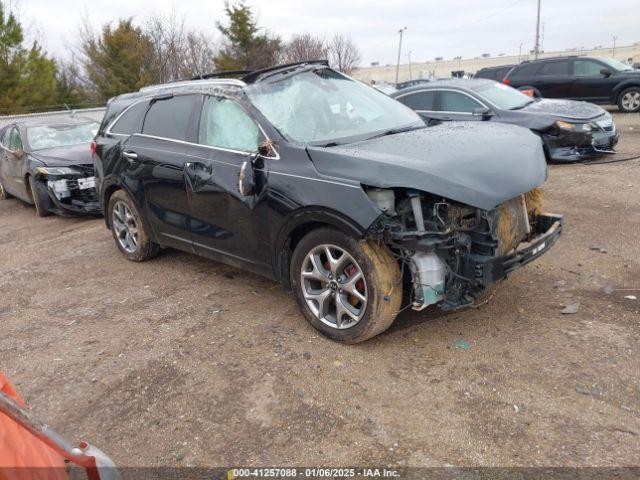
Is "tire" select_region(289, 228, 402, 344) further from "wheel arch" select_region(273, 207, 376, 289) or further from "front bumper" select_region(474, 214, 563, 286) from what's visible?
"front bumper" select_region(474, 214, 563, 286)

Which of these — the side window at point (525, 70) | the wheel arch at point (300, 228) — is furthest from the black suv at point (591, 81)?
the wheel arch at point (300, 228)

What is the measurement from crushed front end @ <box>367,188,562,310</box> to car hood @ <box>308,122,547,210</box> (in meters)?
0.13

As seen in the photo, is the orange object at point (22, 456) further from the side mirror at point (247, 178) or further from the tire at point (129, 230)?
the tire at point (129, 230)

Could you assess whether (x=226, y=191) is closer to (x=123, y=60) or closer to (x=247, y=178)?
(x=247, y=178)

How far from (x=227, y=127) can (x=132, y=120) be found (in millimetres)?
1654

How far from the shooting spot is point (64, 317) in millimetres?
4594

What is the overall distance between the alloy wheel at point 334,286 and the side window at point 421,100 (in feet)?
20.6

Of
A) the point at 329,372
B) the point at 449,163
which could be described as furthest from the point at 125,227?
the point at 449,163

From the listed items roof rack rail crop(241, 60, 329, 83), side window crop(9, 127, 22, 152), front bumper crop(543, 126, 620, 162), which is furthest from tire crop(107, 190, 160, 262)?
front bumper crop(543, 126, 620, 162)

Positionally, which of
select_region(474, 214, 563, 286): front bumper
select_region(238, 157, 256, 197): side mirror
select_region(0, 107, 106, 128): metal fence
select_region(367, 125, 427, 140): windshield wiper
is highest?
select_region(0, 107, 106, 128): metal fence

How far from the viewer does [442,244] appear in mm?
3168

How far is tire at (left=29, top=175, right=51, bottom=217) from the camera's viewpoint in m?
8.38

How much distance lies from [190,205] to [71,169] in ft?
14.9

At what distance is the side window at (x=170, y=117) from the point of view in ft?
15.4
